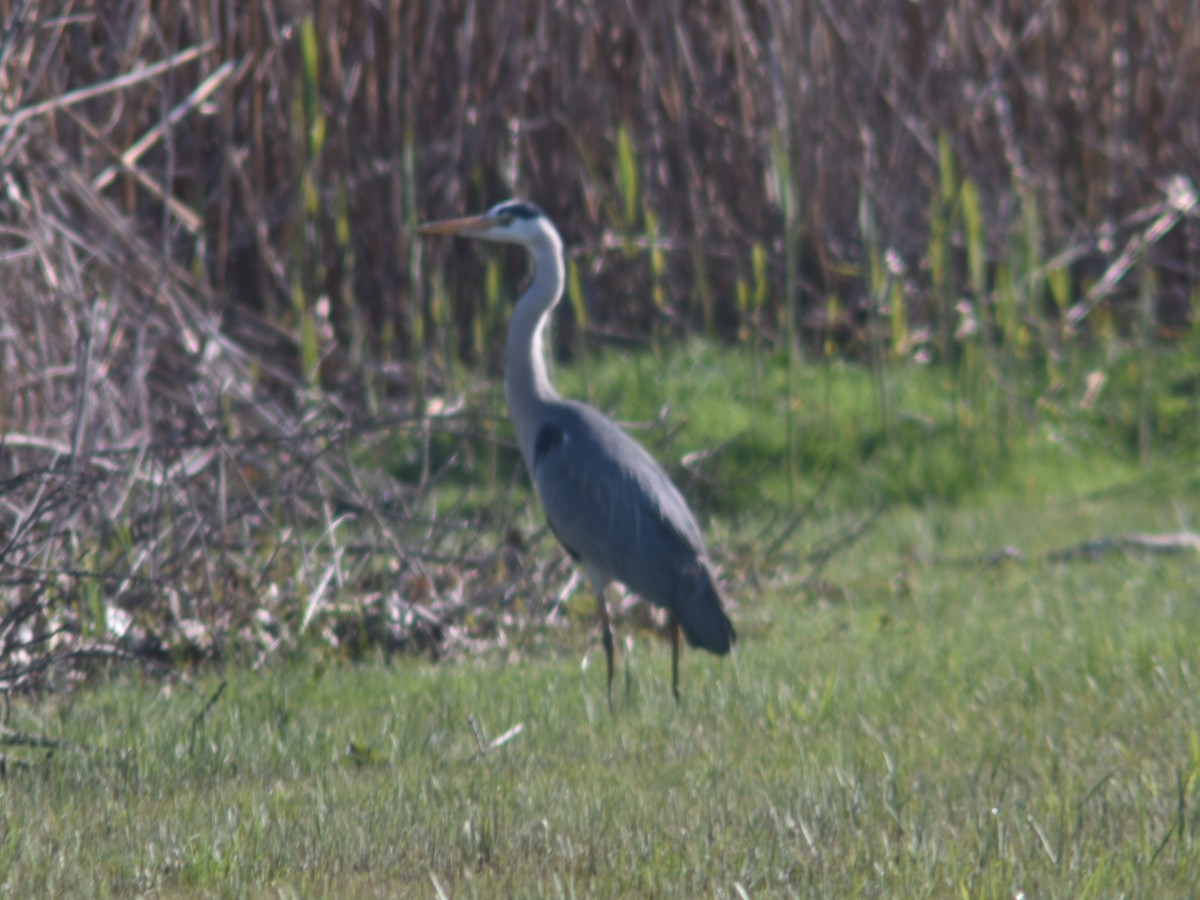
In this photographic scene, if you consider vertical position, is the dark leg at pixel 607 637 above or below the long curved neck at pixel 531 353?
below

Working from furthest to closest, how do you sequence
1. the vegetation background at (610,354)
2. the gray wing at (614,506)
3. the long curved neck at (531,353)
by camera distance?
the long curved neck at (531,353) < the gray wing at (614,506) < the vegetation background at (610,354)

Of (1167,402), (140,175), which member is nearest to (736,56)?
(1167,402)

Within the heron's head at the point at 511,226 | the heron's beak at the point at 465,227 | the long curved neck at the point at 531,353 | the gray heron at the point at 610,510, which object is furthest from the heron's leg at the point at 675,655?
the heron's beak at the point at 465,227

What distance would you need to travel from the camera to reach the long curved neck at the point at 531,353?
21.1ft

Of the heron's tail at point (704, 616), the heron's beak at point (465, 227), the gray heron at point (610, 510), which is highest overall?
the heron's beak at point (465, 227)

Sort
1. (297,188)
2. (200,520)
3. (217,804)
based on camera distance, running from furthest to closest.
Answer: (297,188), (200,520), (217,804)

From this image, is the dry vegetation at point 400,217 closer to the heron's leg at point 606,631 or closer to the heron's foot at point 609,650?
the heron's leg at point 606,631

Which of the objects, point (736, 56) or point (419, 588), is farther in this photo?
point (736, 56)

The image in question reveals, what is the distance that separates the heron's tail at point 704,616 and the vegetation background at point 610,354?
0.65 feet

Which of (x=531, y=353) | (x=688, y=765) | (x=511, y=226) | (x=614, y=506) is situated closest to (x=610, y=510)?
(x=614, y=506)

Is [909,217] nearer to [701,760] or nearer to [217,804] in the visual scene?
[701,760]

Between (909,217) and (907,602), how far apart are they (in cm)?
570

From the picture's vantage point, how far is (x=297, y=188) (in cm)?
987

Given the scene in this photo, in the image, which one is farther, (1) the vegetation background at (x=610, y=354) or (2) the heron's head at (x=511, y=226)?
(2) the heron's head at (x=511, y=226)
